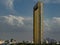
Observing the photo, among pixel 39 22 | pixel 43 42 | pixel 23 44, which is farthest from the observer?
pixel 23 44

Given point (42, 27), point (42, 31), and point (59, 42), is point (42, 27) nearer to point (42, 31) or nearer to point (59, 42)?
point (42, 31)

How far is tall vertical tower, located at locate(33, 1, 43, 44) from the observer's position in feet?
287

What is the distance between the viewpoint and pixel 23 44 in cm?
9706

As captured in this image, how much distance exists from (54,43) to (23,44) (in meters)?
14.7

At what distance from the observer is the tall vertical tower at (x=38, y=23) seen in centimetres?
8745

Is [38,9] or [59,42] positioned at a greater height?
[38,9]

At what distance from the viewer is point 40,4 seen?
3595 inches

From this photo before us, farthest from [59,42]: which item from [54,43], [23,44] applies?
[23,44]

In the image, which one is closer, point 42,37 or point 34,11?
point 42,37

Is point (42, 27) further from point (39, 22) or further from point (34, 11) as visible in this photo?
point (34, 11)

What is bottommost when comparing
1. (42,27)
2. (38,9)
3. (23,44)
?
(23,44)

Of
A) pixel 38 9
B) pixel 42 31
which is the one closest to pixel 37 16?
pixel 38 9

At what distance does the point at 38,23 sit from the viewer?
91.6 m

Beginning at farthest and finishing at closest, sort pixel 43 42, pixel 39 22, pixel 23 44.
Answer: pixel 23 44, pixel 39 22, pixel 43 42
